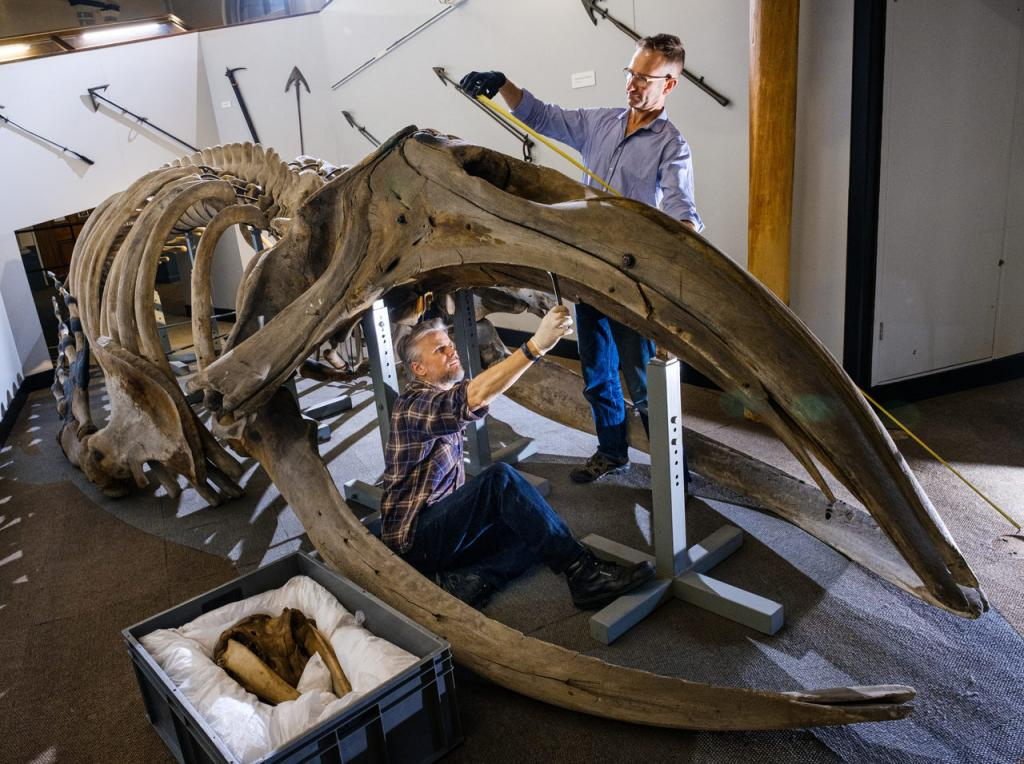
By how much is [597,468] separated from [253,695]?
7.74 feet

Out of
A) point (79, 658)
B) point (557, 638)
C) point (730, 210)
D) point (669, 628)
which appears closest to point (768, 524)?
point (669, 628)

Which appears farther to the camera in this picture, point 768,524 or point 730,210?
point 730,210

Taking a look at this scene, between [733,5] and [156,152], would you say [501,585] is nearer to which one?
[733,5]

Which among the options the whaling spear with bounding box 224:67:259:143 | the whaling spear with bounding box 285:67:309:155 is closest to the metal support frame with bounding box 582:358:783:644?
the whaling spear with bounding box 285:67:309:155

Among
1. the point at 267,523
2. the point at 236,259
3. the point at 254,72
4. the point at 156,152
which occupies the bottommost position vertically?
the point at 267,523

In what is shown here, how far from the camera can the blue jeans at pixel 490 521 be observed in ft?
9.57

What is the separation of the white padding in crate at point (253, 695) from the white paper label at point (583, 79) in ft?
15.7

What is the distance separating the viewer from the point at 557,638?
117 inches

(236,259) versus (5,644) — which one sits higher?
(236,259)

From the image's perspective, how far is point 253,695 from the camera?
99.3 inches

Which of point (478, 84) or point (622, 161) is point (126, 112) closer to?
point (478, 84)

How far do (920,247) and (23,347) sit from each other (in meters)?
8.74

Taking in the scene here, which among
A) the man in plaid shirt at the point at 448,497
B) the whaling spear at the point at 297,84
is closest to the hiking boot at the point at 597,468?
the man in plaid shirt at the point at 448,497

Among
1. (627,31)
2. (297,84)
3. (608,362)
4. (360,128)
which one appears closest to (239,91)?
(297,84)
